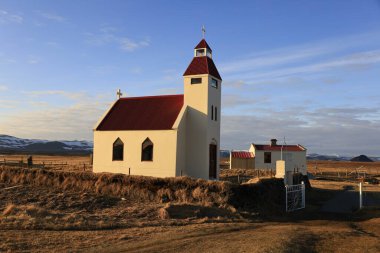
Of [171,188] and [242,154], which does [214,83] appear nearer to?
[171,188]

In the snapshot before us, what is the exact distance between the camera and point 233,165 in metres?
60.5

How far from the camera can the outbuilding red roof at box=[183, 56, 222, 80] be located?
98.4ft

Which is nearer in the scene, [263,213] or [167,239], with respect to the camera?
[167,239]

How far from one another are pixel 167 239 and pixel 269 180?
1305 centimetres

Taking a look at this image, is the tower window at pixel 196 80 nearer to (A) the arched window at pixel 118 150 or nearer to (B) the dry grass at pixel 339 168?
(A) the arched window at pixel 118 150

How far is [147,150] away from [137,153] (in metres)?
0.84

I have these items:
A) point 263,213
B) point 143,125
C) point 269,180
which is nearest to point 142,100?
point 143,125

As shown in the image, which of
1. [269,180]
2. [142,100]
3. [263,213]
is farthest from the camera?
[142,100]

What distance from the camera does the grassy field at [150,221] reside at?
13.2 m

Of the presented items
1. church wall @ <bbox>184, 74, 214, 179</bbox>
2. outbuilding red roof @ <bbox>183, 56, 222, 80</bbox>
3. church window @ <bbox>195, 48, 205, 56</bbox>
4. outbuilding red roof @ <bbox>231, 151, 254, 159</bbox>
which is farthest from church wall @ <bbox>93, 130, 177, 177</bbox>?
outbuilding red roof @ <bbox>231, 151, 254, 159</bbox>

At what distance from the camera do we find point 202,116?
2938 centimetres

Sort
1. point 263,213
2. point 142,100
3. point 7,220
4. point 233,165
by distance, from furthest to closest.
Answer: point 233,165, point 142,100, point 263,213, point 7,220

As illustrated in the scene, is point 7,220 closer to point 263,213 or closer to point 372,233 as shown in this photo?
point 263,213

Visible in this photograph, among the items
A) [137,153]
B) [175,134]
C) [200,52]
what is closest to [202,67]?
[200,52]
